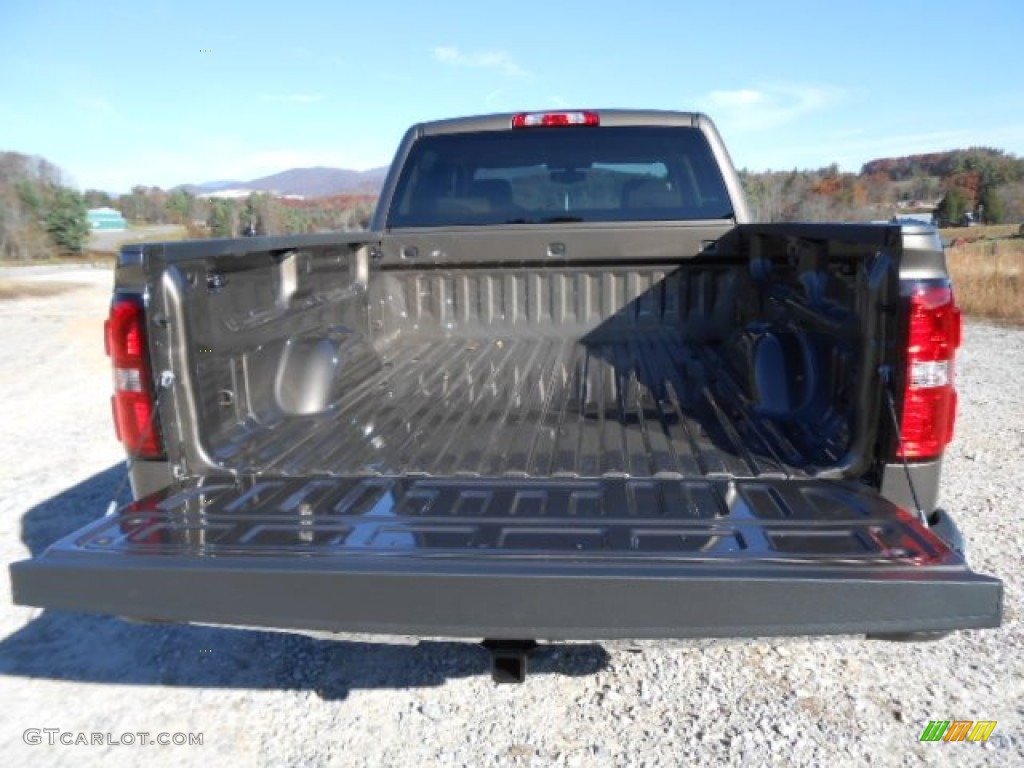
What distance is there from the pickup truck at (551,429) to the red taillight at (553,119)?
15 mm

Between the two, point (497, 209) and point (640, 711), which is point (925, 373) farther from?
point (497, 209)

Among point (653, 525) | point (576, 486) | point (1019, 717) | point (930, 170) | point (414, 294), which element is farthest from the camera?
point (930, 170)

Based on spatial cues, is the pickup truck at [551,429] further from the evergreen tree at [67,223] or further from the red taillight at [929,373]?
the evergreen tree at [67,223]

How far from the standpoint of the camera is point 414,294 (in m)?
4.27

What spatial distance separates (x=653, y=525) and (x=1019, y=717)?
1706 millimetres

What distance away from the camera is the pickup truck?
1.79m

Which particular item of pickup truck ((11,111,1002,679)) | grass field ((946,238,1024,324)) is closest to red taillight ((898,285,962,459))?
pickup truck ((11,111,1002,679))

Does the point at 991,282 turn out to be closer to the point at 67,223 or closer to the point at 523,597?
the point at 523,597

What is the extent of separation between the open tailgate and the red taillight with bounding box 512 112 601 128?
2501 mm

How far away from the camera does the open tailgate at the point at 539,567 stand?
1.72 m

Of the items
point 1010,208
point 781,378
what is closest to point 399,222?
point 781,378

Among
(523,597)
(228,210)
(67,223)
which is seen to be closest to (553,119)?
(523,597)

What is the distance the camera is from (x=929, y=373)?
2113mm

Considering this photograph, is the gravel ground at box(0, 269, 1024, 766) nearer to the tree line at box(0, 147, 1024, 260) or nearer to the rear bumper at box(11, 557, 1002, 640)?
the rear bumper at box(11, 557, 1002, 640)
